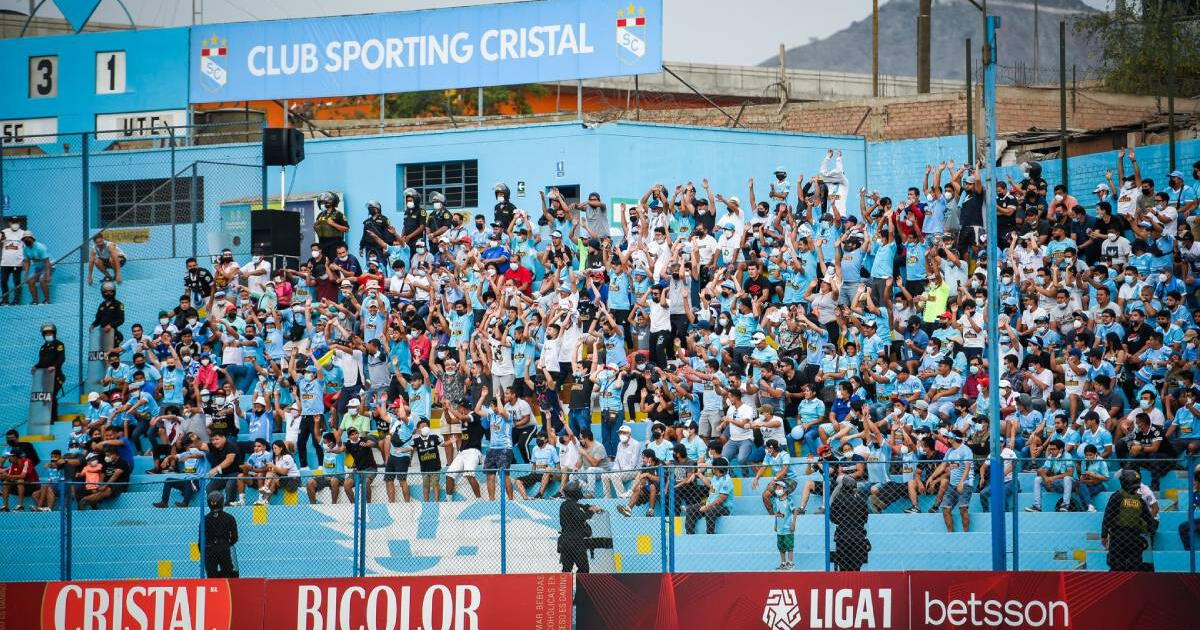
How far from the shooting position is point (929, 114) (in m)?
32.4

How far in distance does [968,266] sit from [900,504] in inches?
232

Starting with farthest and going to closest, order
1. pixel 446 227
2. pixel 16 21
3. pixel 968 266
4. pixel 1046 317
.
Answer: pixel 16 21, pixel 446 227, pixel 968 266, pixel 1046 317

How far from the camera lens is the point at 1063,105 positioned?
1133 inches

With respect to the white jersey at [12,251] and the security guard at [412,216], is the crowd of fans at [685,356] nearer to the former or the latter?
the security guard at [412,216]

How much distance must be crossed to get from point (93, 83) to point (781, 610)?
24.0 metres

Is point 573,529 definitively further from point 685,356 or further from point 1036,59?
point 1036,59

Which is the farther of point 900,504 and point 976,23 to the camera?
point 976,23

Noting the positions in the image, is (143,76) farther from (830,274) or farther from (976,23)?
(976,23)

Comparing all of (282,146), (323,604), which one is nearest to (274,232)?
(282,146)

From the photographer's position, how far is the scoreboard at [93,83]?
108ft

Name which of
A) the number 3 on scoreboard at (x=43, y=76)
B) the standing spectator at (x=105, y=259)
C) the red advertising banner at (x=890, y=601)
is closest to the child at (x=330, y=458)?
the red advertising banner at (x=890, y=601)

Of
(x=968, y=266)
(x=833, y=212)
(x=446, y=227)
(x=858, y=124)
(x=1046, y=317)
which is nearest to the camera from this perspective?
(x=1046, y=317)

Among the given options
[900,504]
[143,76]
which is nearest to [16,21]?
[143,76]

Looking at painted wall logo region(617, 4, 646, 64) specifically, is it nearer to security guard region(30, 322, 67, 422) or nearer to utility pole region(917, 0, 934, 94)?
security guard region(30, 322, 67, 422)
